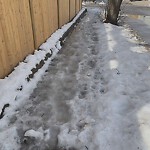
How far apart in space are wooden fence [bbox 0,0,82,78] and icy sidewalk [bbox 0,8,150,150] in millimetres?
717

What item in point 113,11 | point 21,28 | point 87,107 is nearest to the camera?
point 87,107

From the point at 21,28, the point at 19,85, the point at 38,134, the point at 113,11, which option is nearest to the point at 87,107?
the point at 38,134

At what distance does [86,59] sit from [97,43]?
1.72 m

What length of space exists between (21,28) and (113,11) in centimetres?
778

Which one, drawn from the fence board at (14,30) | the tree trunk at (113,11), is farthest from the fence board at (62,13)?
the tree trunk at (113,11)

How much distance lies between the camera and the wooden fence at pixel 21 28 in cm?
421

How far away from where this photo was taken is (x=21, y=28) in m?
4.86

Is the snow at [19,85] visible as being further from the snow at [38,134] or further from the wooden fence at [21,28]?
the snow at [38,134]

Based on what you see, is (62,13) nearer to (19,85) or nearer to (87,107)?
(19,85)

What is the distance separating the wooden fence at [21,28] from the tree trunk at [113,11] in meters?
5.38

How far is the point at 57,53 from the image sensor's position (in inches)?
267

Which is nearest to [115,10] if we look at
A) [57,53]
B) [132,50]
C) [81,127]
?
[132,50]

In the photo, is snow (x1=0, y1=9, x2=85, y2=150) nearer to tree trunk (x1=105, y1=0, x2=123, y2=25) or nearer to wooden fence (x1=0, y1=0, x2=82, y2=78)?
wooden fence (x1=0, y1=0, x2=82, y2=78)

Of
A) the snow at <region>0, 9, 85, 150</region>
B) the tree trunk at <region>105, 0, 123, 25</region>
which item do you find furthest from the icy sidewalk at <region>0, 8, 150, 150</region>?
the tree trunk at <region>105, 0, 123, 25</region>
